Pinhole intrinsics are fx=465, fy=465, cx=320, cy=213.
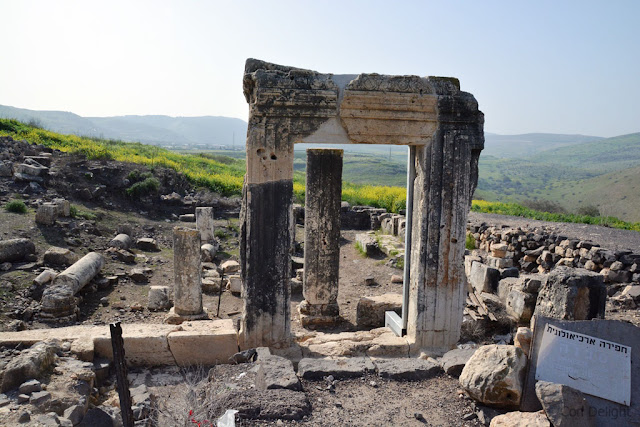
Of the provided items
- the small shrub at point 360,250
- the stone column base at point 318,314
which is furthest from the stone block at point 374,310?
the small shrub at point 360,250

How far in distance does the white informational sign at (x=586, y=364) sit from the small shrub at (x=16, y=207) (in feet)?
39.8

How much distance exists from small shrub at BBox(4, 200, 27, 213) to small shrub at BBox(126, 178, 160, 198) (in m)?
4.55

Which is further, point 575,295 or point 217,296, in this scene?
point 217,296

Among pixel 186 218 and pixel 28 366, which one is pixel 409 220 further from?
pixel 186 218

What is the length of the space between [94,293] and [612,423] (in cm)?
869

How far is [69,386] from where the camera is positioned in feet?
13.7

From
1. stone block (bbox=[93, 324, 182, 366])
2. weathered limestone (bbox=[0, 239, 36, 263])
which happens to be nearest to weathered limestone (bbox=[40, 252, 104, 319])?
weathered limestone (bbox=[0, 239, 36, 263])

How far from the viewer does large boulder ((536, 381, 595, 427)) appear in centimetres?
328

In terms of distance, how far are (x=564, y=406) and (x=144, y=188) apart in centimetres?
1563

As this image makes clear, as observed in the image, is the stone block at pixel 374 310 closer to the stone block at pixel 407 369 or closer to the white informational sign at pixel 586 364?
the stone block at pixel 407 369

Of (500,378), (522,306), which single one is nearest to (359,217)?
(522,306)

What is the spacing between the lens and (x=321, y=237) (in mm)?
8430

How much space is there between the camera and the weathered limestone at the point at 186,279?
26.6 ft

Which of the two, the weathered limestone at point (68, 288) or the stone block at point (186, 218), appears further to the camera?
the stone block at point (186, 218)
